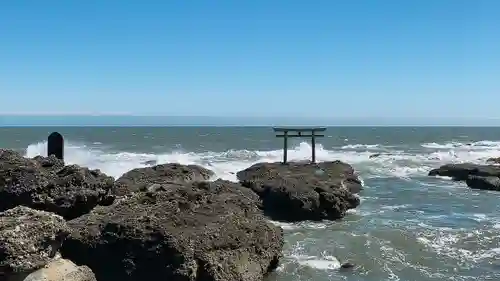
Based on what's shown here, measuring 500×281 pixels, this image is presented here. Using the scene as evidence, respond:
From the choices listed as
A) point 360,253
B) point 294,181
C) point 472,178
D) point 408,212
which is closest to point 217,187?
point 360,253

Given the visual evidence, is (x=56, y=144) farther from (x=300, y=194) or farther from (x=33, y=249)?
(x=300, y=194)

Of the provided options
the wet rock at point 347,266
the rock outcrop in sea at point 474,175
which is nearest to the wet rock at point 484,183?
the rock outcrop in sea at point 474,175

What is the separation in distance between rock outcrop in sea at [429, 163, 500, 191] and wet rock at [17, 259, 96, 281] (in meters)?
25.3

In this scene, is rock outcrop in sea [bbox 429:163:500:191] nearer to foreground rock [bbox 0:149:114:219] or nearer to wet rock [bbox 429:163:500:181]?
wet rock [bbox 429:163:500:181]

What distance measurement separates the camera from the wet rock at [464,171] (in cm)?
2994

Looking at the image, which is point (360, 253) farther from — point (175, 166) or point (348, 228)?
point (175, 166)

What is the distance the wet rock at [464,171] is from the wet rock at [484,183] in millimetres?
983

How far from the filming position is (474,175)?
98.6ft

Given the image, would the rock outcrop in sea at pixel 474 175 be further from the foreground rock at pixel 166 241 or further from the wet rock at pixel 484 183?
the foreground rock at pixel 166 241

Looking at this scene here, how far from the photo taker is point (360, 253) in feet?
45.8

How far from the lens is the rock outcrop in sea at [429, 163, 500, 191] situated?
2806cm

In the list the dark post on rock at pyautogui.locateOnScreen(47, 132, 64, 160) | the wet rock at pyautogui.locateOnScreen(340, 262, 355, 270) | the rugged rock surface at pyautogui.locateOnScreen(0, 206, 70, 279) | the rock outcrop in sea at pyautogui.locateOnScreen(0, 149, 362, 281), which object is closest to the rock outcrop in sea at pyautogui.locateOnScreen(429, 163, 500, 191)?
the wet rock at pyautogui.locateOnScreen(340, 262, 355, 270)

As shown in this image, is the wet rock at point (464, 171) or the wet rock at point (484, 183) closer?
the wet rock at point (484, 183)

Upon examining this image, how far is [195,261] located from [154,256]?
28.0 inches
